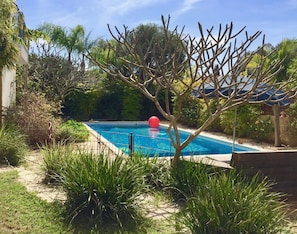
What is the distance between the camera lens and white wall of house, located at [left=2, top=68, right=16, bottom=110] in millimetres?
16812

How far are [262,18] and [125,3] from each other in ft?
18.1

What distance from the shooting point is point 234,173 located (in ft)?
24.0

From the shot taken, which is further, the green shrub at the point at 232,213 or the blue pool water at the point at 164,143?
the blue pool water at the point at 164,143

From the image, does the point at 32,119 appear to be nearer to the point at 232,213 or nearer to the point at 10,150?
the point at 10,150

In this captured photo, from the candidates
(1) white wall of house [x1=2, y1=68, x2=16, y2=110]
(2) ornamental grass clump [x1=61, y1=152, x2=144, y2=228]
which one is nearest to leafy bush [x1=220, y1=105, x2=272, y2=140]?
(1) white wall of house [x1=2, y1=68, x2=16, y2=110]

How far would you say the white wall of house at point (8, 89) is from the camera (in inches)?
662

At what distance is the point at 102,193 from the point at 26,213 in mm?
1491

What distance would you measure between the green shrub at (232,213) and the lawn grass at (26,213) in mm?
2159

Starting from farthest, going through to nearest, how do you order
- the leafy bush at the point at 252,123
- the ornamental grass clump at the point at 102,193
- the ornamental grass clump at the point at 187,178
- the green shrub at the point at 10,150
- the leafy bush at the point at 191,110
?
the leafy bush at the point at 191,110 → the leafy bush at the point at 252,123 → the green shrub at the point at 10,150 → the ornamental grass clump at the point at 187,178 → the ornamental grass clump at the point at 102,193

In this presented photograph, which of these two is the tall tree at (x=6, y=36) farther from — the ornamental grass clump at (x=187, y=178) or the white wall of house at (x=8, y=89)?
the ornamental grass clump at (x=187, y=178)

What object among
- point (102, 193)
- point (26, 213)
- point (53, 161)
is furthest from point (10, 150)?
point (102, 193)

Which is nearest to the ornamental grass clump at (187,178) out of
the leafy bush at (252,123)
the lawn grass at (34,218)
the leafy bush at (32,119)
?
the lawn grass at (34,218)

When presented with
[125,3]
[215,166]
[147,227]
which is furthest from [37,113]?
[147,227]

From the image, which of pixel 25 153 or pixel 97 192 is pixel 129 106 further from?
pixel 97 192
